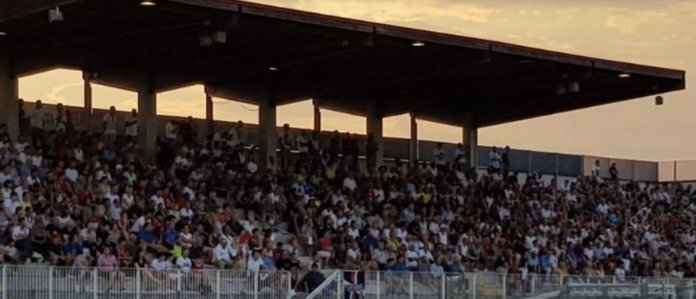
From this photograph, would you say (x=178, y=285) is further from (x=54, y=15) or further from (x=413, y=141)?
(x=413, y=141)

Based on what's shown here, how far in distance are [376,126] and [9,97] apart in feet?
39.3

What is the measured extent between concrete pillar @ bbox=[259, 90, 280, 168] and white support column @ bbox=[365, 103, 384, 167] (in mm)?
3506

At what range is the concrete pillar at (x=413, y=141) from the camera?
46.3m

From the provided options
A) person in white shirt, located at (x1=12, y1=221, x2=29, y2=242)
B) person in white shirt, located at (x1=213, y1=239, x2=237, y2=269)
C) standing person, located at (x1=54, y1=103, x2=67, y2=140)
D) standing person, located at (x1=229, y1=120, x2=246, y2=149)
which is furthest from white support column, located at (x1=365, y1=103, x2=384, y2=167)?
person in white shirt, located at (x1=12, y1=221, x2=29, y2=242)

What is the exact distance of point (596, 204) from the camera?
1852 inches

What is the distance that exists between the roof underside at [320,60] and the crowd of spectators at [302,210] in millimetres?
1286

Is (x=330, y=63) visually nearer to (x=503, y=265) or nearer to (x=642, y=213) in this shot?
(x=503, y=265)

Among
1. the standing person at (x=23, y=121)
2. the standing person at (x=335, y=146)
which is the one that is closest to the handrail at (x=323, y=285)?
the standing person at (x=23, y=121)

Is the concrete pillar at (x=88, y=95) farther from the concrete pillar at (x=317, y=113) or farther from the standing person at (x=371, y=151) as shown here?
the standing person at (x=371, y=151)

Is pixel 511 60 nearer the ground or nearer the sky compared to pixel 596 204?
nearer the sky

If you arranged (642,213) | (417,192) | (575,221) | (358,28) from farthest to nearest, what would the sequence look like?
(642,213) → (575,221) → (417,192) → (358,28)

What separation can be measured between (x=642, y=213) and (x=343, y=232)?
47.6ft

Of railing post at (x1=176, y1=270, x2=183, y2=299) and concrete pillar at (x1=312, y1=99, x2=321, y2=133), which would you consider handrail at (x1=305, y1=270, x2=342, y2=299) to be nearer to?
railing post at (x1=176, y1=270, x2=183, y2=299)

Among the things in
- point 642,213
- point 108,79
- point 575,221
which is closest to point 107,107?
point 108,79
